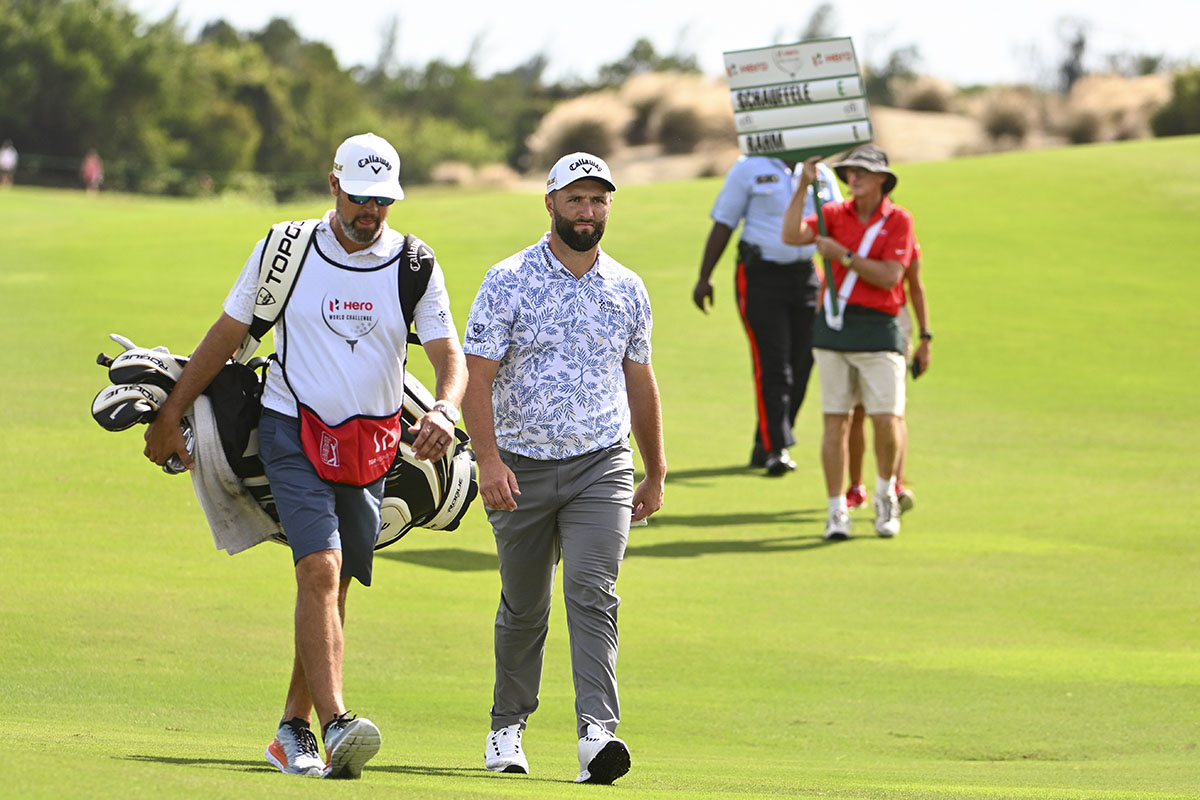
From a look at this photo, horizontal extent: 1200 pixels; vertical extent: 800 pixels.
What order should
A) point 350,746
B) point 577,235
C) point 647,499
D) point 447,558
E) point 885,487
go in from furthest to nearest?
point 885,487 → point 447,558 → point 647,499 → point 577,235 → point 350,746

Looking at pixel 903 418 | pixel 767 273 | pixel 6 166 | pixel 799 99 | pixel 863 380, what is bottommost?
pixel 903 418

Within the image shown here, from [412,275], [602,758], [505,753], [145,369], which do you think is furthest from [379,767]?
[412,275]

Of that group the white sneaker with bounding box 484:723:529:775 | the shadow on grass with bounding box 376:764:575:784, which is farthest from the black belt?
the shadow on grass with bounding box 376:764:575:784

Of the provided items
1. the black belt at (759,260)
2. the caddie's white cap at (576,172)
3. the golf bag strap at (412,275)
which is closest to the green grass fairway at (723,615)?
the golf bag strap at (412,275)

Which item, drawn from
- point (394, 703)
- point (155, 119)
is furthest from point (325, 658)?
point (155, 119)

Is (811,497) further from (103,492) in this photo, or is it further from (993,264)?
(993,264)

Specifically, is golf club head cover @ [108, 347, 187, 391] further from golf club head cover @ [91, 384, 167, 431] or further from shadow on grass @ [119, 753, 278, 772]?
shadow on grass @ [119, 753, 278, 772]

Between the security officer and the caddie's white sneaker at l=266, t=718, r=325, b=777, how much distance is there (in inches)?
322

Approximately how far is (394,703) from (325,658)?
1779mm

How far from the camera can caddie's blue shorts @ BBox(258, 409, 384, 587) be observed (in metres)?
5.97

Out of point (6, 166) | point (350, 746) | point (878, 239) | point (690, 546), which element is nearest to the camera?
point (350, 746)

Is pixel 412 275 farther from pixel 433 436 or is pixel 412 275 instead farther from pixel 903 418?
pixel 903 418

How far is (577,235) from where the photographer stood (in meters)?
6.30

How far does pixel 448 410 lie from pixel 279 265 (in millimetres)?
781
